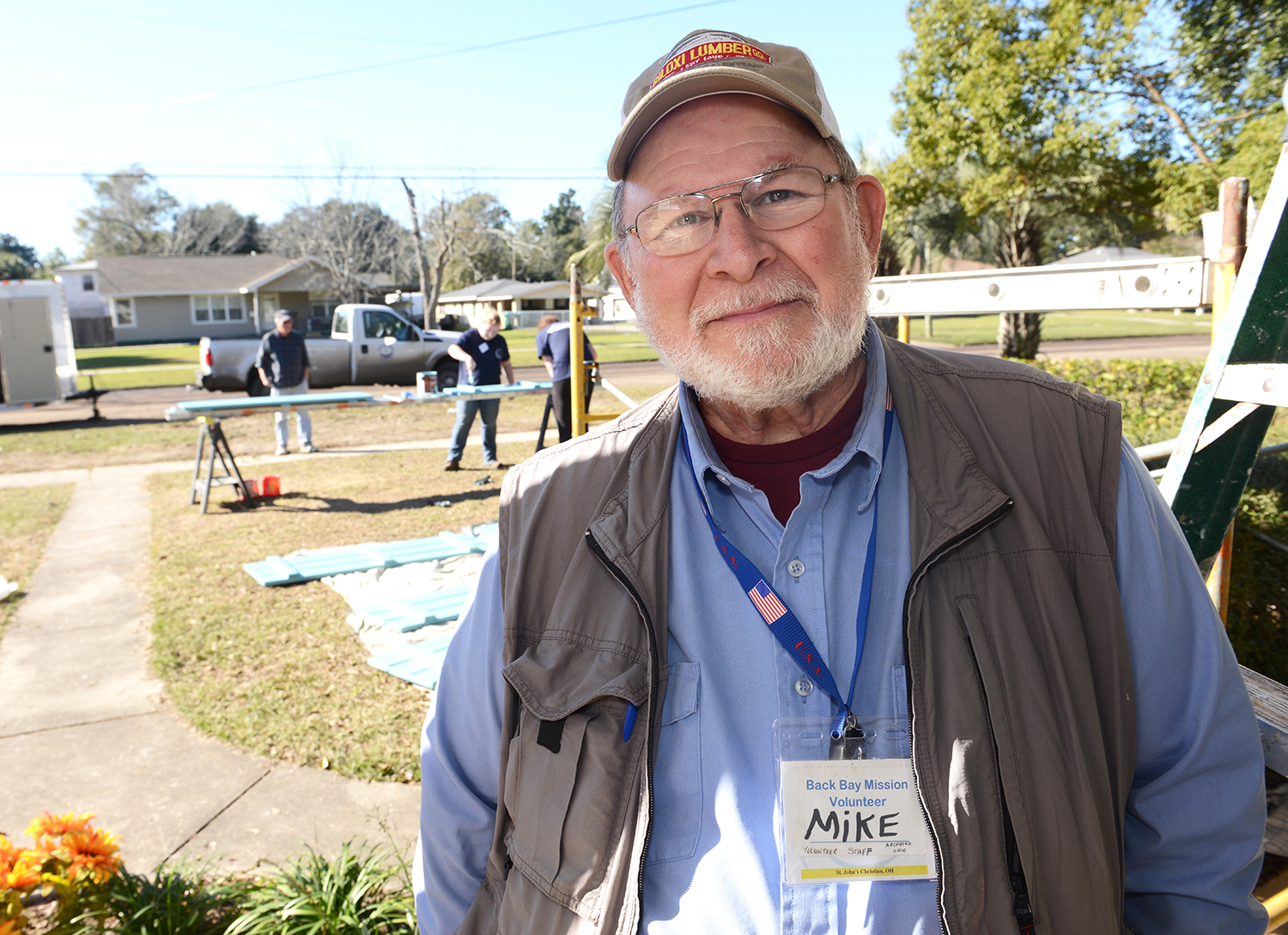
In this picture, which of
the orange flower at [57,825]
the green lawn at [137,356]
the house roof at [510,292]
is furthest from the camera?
the house roof at [510,292]

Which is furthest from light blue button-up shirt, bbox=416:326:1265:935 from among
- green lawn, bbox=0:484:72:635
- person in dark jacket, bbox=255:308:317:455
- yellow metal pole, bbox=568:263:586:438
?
person in dark jacket, bbox=255:308:317:455

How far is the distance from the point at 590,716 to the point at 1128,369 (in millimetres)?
12097

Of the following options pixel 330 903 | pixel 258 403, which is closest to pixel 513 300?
pixel 258 403

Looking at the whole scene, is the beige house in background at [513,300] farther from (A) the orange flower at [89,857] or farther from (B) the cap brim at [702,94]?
(B) the cap brim at [702,94]

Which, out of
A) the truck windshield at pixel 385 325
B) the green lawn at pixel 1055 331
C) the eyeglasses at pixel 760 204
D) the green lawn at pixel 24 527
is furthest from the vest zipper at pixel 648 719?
the green lawn at pixel 1055 331

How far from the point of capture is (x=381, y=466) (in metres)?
12.4

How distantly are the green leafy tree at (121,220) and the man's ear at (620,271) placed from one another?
273 feet

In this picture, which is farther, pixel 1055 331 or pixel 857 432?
pixel 1055 331

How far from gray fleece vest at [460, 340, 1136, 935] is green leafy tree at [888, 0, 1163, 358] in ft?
48.9

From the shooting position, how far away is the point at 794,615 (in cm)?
157

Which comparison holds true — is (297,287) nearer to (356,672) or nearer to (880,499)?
(356,672)

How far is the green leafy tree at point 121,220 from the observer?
Answer: 73.8 m

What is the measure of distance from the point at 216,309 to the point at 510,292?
68.0 ft

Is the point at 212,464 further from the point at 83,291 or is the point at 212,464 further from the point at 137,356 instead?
the point at 83,291
